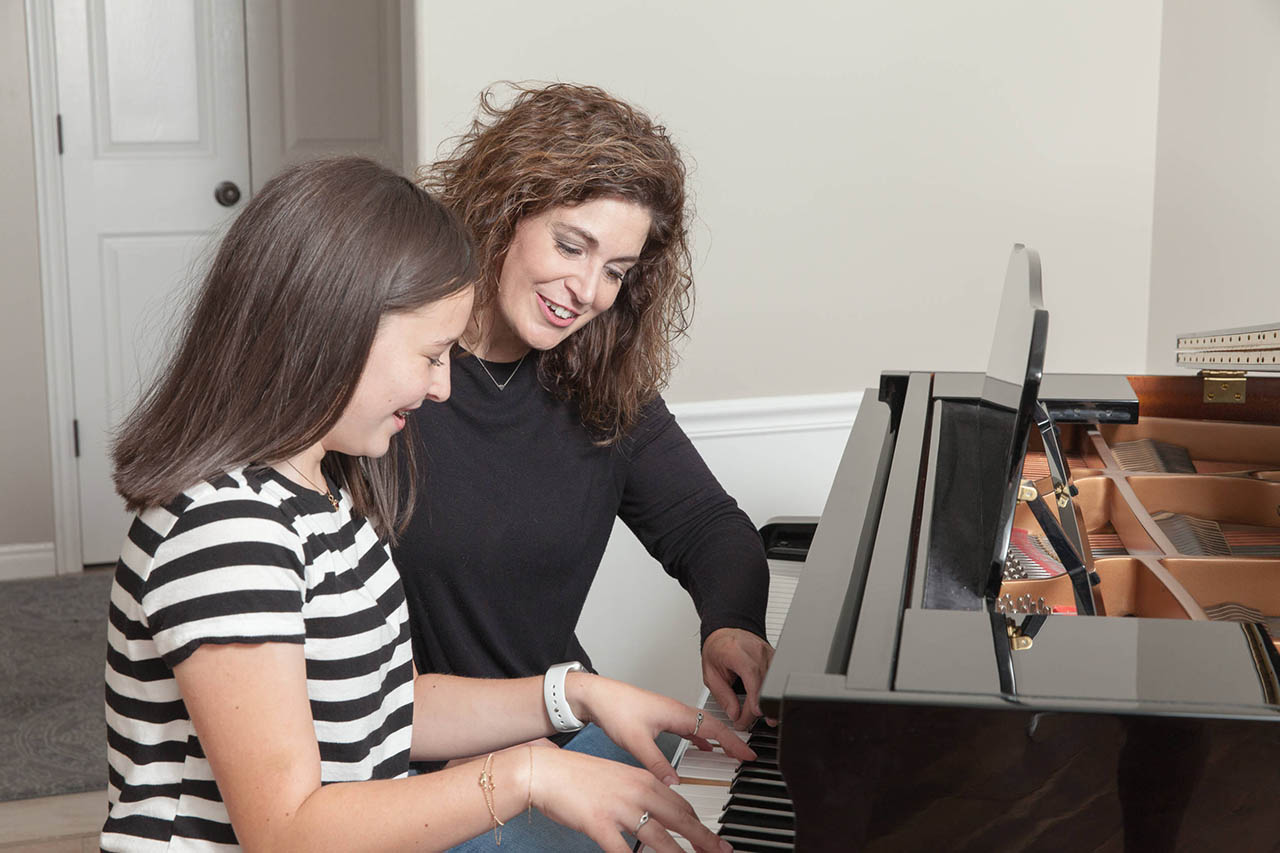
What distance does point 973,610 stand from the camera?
101 centimetres

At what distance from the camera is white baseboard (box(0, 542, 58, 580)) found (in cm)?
398

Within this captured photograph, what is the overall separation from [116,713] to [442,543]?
56 centimetres

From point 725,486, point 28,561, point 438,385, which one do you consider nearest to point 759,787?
point 438,385

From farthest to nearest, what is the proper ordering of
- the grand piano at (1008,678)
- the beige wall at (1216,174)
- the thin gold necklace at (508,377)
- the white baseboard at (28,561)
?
the white baseboard at (28,561), the beige wall at (1216,174), the thin gold necklace at (508,377), the grand piano at (1008,678)

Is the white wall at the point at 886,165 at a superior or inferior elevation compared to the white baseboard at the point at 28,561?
superior

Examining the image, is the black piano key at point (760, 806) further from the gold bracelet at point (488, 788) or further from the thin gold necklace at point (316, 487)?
the thin gold necklace at point (316, 487)

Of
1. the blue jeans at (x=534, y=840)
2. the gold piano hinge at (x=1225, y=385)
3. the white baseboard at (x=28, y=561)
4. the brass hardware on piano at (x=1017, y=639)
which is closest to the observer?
the brass hardware on piano at (x=1017, y=639)

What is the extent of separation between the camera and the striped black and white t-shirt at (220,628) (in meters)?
0.95

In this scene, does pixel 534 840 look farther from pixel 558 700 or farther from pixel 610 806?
pixel 610 806

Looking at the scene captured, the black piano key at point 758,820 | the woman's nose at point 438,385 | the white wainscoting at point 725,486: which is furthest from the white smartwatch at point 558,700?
the white wainscoting at point 725,486

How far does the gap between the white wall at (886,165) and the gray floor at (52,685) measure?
165cm

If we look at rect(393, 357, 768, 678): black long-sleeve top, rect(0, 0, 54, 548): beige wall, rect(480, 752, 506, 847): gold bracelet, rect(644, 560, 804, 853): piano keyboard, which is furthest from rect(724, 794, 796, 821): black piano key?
rect(0, 0, 54, 548): beige wall

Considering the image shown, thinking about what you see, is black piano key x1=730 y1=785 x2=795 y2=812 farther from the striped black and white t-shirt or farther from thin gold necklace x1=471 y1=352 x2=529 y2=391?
thin gold necklace x1=471 y1=352 x2=529 y2=391

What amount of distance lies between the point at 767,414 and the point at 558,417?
4.02 feet
